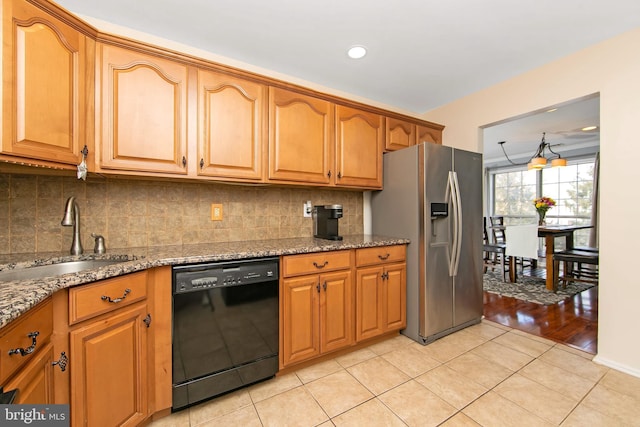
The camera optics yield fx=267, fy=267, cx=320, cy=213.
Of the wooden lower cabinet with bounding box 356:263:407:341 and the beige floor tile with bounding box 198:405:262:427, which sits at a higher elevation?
the wooden lower cabinet with bounding box 356:263:407:341

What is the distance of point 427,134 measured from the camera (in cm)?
301

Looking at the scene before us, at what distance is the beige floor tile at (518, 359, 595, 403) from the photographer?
167 centimetres

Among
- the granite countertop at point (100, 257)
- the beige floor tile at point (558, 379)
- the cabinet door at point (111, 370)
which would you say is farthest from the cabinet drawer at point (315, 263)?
the beige floor tile at point (558, 379)

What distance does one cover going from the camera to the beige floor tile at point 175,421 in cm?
143

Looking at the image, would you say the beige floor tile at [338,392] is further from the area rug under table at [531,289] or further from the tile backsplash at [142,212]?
the area rug under table at [531,289]

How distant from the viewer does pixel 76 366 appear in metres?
1.10

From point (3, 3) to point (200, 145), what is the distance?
945mm

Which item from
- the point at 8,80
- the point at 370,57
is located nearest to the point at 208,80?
the point at 8,80

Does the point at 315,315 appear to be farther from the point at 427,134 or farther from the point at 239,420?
the point at 427,134

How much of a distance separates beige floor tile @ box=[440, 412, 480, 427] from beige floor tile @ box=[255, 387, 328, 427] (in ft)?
2.16

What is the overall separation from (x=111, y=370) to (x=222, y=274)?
0.63 meters

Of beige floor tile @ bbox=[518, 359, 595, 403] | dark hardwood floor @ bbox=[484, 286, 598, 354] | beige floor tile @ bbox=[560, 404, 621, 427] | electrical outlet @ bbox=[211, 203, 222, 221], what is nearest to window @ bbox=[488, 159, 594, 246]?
dark hardwood floor @ bbox=[484, 286, 598, 354]

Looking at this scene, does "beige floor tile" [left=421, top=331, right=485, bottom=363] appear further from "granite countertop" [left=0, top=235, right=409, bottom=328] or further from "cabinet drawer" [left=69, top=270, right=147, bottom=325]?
"cabinet drawer" [left=69, top=270, right=147, bottom=325]

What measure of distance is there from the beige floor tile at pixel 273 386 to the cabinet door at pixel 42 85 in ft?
5.51
